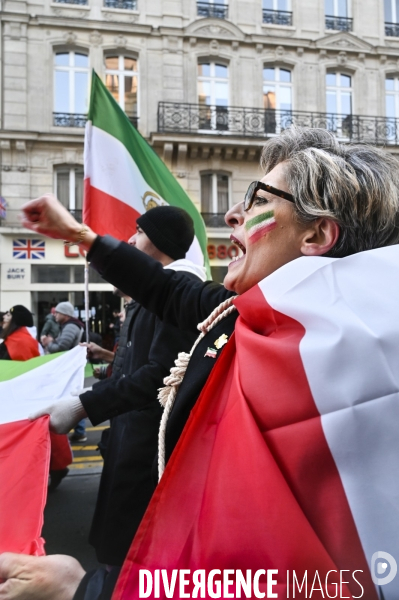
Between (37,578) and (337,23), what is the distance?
2099 cm

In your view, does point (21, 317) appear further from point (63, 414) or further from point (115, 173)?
point (63, 414)

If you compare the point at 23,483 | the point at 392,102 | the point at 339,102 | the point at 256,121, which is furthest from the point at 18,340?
the point at 392,102

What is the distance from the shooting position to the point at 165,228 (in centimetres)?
276

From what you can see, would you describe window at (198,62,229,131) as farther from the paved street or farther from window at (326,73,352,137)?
the paved street

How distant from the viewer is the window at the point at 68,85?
16.5 metres

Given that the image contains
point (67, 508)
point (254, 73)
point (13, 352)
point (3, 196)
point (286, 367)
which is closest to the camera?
point (286, 367)

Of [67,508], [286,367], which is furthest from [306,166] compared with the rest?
[67,508]

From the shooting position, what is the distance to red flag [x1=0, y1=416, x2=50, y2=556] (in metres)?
1.60

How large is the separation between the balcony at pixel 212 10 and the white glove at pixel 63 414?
18080 millimetres

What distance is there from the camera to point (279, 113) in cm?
1775

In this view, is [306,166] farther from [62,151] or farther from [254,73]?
[254,73]

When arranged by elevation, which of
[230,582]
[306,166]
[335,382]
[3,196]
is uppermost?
[3,196]

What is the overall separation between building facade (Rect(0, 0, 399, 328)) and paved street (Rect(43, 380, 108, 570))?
37.2 ft

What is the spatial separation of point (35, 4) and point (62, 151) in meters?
4.75
